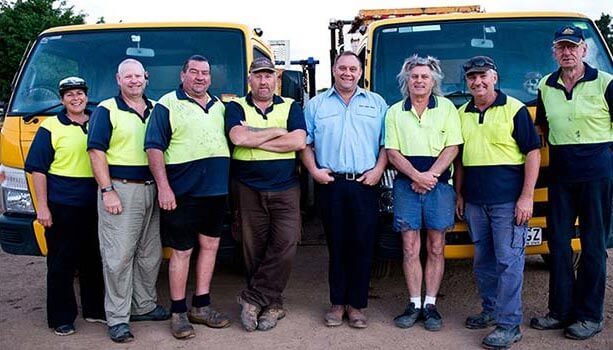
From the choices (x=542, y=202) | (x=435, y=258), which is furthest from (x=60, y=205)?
(x=542, y=202)

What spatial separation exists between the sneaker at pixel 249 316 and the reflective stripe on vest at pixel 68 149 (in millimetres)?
1399

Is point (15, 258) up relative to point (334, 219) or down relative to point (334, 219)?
down

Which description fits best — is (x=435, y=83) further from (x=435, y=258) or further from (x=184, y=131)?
(x=184, y=131)

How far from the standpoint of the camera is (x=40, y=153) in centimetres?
420

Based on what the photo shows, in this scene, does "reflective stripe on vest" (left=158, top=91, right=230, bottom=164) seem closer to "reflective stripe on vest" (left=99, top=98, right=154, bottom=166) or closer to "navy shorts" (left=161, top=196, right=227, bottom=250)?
"reflective stripe on vest" (left=99, top=98, right=154, bottom=166)

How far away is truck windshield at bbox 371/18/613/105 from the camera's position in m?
5.02

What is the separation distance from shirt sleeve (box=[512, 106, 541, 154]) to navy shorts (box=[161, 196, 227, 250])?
1901mm

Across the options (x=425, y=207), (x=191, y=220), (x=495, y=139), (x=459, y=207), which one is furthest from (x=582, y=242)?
(x=191, y=220)

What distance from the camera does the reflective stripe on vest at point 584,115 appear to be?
402cm

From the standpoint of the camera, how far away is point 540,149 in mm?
4305

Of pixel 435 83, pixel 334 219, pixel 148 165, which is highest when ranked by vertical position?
pixel 435 83

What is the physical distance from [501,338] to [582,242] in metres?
0.82

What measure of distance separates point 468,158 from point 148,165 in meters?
2.03

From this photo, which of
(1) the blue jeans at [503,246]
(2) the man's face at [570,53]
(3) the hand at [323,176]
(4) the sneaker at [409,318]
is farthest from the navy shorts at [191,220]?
(2) the man's face at [570,53]
